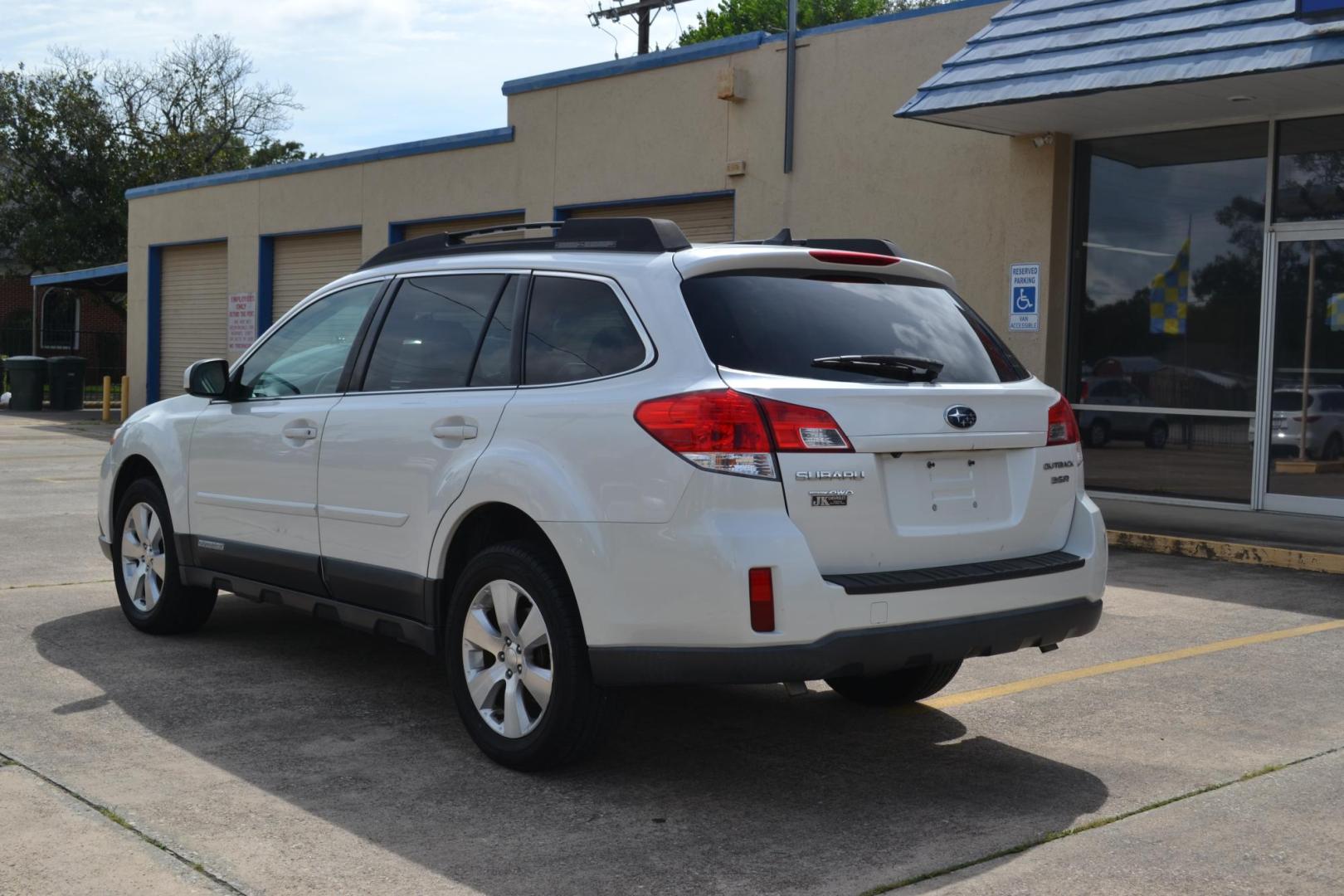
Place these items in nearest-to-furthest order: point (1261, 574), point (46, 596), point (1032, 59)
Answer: point (46, 596) → point (1261, 574) → point (1032, 59)

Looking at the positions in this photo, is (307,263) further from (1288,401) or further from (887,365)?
(887,365)

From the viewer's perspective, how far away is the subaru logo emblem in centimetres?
468

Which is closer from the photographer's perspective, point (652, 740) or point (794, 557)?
point (794, 557)

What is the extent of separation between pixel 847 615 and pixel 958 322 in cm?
141

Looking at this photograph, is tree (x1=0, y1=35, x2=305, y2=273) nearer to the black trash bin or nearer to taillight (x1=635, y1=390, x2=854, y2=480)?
the black trash bin

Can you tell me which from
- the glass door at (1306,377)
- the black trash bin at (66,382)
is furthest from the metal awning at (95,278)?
the glass door at (1306,377)

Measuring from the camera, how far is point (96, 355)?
44688 millimetres

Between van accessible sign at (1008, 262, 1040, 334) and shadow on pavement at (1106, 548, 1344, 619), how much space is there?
3672 mm

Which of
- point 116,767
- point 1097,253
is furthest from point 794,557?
point 1097,253

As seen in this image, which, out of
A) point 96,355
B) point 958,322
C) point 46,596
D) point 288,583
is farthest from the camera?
point 96,355

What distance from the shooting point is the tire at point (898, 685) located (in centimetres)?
573

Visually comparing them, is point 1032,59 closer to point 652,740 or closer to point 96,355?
point 652,740

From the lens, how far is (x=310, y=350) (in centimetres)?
624

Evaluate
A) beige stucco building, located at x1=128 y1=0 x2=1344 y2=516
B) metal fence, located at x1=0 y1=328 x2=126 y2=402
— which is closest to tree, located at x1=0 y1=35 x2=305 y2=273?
metal fence, located at x1=0 y1=328 x2=126 y2=402
